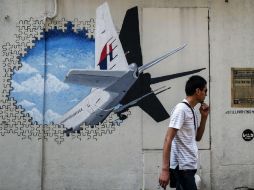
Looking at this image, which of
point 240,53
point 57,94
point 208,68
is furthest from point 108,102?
point 240,53

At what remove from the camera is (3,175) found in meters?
8.57

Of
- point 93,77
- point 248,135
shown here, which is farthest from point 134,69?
point 248,135

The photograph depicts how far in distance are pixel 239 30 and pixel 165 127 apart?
6.90 feet

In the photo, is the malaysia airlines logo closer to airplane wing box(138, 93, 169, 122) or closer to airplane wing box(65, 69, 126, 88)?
airplane wing box(65, 69, 126, 88)

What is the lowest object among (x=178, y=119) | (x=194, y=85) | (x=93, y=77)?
(x=178, y=119)

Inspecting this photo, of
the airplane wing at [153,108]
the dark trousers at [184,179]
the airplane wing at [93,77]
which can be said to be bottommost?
the dark trousers at [184,179]

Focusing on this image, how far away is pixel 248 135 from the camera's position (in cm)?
885

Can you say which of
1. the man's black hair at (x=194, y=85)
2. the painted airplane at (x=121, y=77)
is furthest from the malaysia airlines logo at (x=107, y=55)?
the man's black hair at (x=194, y=85)

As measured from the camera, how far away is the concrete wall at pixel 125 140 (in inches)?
338

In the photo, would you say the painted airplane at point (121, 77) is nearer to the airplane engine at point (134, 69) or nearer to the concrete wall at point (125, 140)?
the airplane engine at point (134, 69)

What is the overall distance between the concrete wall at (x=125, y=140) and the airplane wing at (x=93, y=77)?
645mm

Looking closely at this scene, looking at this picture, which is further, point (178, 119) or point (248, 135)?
point (248, 135)

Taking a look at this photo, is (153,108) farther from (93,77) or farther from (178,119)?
(178,119)

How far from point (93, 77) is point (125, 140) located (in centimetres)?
118
